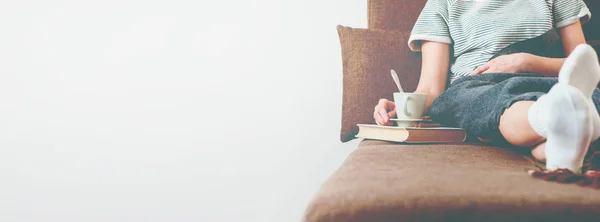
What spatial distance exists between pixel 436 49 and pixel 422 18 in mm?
81

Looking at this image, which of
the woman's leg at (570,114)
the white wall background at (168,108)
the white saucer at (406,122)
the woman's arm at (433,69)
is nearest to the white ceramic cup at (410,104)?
the white saucer at (406,122)

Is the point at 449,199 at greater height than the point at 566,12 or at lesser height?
lesser

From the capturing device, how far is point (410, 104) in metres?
0.89

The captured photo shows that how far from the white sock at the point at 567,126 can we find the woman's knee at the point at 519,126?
0.19 ft

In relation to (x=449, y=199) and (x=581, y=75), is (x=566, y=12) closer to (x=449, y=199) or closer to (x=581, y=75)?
(x=581, y=75)

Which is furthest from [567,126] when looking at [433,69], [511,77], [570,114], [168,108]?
[168,108]

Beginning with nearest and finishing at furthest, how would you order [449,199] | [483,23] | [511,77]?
1. [449,199]
2. [511,77]
3. [483,23]

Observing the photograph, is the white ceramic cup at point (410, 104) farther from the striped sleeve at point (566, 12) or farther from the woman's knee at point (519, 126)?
the striped sleeve at point (566, 12)

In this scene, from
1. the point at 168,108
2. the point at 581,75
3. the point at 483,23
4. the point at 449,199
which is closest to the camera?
the point at 449,199

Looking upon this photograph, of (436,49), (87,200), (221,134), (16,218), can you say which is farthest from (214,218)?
(436,49)

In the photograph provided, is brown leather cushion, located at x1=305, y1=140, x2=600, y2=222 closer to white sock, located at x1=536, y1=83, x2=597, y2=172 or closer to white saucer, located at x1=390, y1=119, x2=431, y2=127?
white sock, located at x1=536, y1=83, x2=597, y2=172

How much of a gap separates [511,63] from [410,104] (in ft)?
0.70

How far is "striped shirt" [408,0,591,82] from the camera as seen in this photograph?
3.39ft

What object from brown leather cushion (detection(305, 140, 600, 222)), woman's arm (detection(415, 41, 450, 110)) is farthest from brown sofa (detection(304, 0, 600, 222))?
woman's arm (detection(415, 41, 450, 110))
